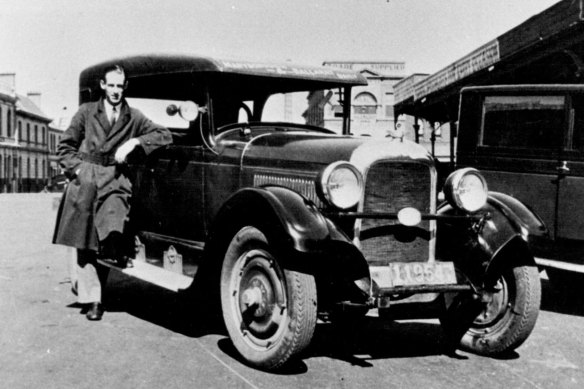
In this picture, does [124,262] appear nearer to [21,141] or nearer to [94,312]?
[94,312]

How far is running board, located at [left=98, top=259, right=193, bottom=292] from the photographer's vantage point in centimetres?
456

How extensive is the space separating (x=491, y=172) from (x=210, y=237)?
3.23 metres

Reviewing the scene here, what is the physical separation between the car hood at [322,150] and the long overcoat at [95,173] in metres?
0.98

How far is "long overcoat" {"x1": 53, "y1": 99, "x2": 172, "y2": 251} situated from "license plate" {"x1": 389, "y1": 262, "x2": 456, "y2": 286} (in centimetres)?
221

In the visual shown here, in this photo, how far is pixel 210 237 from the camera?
14.2 feet

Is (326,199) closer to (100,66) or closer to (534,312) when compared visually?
(534,312)

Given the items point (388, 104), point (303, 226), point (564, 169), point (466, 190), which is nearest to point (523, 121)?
point (564, 169)

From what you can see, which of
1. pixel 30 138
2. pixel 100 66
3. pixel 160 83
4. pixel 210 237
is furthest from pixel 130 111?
pixel 30 138

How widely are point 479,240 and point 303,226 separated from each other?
4.27 ft

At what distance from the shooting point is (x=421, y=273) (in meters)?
3.96

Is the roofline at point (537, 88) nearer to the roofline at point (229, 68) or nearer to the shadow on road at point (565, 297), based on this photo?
the roofline at point (229, 68)

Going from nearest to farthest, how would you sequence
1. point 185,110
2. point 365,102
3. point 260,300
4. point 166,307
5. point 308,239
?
1. point 308,239
2. point 260,300
3. point 185,110
4. point 166,307
5. point 365,102

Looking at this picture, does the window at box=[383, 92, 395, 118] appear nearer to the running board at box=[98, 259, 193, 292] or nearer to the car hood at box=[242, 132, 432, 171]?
the running board at box=[98, 259, 193, 292]

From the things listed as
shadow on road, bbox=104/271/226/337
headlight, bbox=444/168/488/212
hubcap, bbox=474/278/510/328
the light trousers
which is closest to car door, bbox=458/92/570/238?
hubcap, bbox=474/278/510/328
